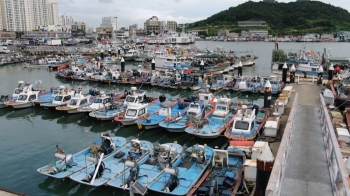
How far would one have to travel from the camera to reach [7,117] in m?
30.1

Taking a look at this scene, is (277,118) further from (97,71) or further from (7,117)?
(97,71)

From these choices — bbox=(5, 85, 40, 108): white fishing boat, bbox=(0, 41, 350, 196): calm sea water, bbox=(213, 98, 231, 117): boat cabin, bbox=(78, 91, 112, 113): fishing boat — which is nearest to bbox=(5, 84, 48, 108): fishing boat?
bbox=(5, 85, 40, 108): white fishing boat

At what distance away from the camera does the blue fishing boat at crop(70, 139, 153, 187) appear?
1523 cm

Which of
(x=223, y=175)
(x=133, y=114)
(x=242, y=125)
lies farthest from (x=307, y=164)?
(x=133, y=114)

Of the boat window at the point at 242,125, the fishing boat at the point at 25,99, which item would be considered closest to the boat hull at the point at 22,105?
the fishing boat at the point at 25,99

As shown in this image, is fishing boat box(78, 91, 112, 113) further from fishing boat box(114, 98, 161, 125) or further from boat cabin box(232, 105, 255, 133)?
boat cabin box(232, 105, 255, 133)

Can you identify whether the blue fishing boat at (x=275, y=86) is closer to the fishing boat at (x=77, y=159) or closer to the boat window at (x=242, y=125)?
the boat window at (x=242, y=125)

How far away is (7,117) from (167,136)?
1659 centimetres

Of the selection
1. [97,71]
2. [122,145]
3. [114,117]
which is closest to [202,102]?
[114,117]

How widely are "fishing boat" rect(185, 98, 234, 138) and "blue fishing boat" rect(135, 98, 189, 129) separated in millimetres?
2423

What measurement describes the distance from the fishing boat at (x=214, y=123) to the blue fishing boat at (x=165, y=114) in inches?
95.4

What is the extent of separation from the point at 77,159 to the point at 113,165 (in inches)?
93.7

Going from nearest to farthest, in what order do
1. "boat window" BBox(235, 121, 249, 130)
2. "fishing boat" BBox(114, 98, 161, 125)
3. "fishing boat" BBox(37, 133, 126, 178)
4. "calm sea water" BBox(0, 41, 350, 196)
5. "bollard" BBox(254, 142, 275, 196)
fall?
1. "bollard" BBox(254, 142, 275, 196)
2. "fishing boat" BBox(37, 133, 126, 178)
3. "calm sea water" BBox(0, 41, 350, 196)
4. "boat window" BBox(235, 121, 249, 130)
5. "fishing boat" BBox(114, 98, 161, 125)

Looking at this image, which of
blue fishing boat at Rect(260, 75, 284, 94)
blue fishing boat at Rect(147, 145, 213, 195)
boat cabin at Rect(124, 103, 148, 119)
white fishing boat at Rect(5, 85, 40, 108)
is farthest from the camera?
blue fishing boat at Rect(260, 75, 284, 94)
